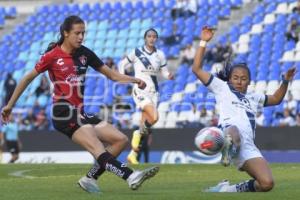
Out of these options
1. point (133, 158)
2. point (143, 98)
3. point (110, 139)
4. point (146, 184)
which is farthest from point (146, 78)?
point (110, 139)

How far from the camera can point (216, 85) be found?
39.0 ft

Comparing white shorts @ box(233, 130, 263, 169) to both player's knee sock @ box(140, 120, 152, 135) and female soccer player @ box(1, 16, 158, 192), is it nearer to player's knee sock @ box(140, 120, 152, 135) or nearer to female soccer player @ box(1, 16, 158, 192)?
female soccer player @ box(1, 16, 158, 192)

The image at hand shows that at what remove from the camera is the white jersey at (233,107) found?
38.8 ft

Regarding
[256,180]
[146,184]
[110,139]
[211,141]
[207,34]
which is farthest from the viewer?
[146,184]

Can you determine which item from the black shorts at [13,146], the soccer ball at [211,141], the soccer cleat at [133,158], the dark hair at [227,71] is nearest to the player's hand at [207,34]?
the dark hair at [227,71]

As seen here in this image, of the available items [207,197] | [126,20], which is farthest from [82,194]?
[126,20]

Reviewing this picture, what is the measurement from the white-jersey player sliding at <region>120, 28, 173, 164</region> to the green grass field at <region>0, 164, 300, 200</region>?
161cm

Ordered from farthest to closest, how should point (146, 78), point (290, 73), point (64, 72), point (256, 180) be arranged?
point (146, 78), point (64, 72), point (290, 73), point (256, 180)

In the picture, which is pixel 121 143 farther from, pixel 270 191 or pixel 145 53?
pixel 145 53

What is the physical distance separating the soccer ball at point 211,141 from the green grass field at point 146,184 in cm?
56

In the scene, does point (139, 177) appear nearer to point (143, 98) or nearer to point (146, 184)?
point (146, 184)

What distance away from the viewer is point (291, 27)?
98.4 feet

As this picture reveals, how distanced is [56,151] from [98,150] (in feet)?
49.2

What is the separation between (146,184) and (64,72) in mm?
2701
